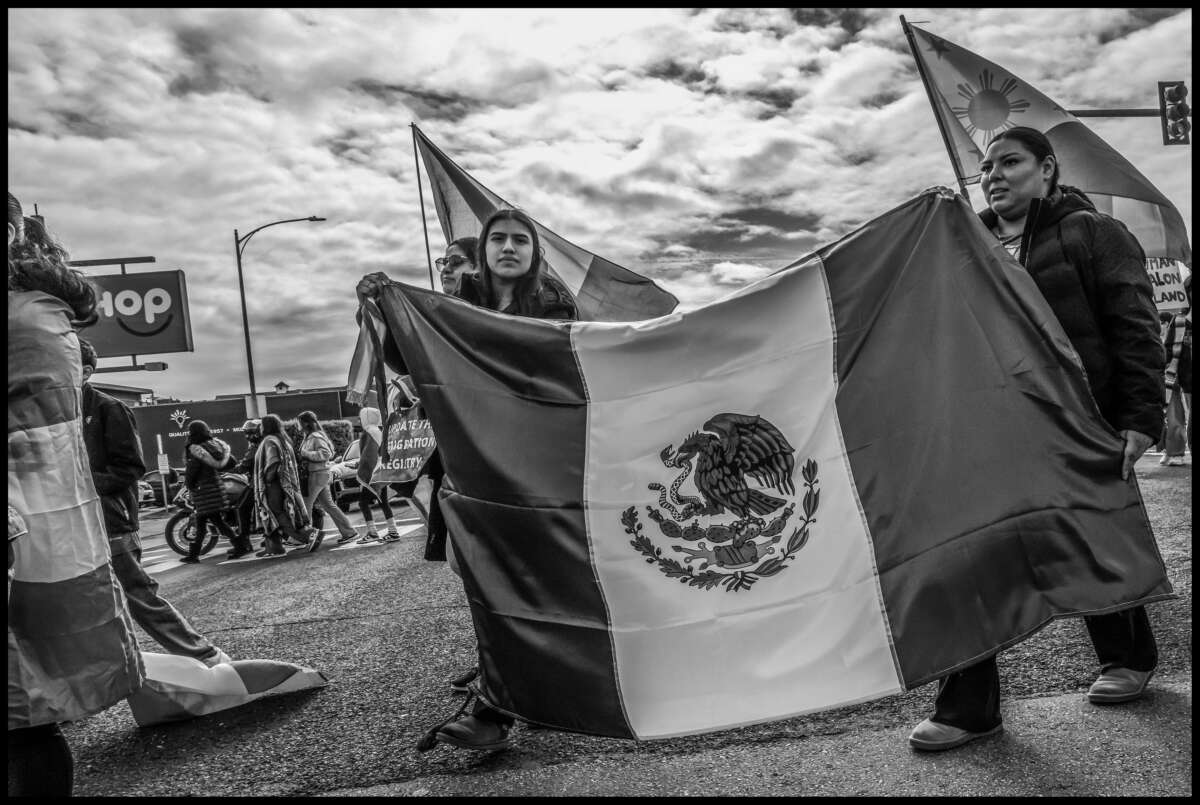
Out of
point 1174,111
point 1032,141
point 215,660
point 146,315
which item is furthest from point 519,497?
point 146,315

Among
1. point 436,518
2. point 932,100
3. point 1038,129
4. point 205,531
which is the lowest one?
point 436,518

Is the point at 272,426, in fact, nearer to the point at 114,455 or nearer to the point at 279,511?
the point at 279,511

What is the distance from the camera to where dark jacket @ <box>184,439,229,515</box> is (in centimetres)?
1138

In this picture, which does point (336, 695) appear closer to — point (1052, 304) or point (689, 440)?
point (689, 440)

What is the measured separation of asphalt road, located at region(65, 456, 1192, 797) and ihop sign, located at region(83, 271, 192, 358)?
2150cm

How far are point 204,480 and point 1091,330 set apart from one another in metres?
10.8

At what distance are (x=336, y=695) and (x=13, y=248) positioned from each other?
2.43 meters

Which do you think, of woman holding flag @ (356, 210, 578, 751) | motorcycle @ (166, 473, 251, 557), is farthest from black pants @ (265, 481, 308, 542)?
woman holding flag @ (356, 210, 578, 751)

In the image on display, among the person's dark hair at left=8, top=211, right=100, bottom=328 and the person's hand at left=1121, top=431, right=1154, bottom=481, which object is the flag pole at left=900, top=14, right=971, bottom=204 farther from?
the person's dark hair at left=8, top=211, right=100, bottom=328

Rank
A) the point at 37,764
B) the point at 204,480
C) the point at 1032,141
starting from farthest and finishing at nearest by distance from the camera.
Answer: the point at 204,480
the point at 1032,141
the point at 37,764

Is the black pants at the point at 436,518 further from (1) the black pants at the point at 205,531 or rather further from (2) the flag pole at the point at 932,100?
(1) the black pants at the point at 205,531

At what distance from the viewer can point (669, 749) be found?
312 centimetres

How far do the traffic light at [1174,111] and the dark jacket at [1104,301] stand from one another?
12.9 m

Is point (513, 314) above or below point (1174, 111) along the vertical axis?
below
